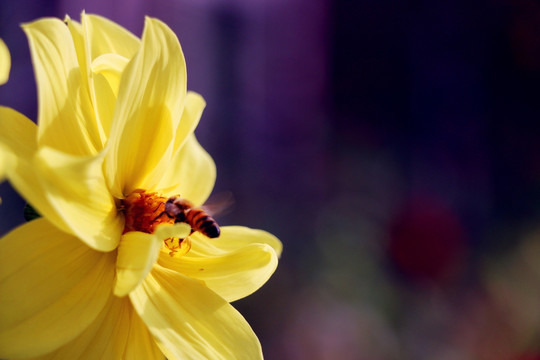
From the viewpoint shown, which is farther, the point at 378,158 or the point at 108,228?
the point at 378,158

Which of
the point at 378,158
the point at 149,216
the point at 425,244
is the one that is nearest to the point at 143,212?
the point at 149,216

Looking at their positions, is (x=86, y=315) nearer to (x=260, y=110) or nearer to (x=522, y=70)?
(x=260, y=110)

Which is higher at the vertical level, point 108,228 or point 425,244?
point 108,228

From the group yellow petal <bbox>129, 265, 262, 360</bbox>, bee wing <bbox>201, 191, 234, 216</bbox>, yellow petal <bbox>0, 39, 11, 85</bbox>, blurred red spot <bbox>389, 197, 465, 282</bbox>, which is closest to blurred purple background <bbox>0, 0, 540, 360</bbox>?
blurred red spot <bbox>389, 197, 465, 282</bbox>

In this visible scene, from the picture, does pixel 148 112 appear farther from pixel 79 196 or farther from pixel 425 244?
pixel 425 244

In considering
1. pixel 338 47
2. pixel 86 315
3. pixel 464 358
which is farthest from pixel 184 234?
pixel 338 47

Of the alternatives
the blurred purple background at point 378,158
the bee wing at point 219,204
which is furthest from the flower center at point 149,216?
the blurred purple background at point 378,158
